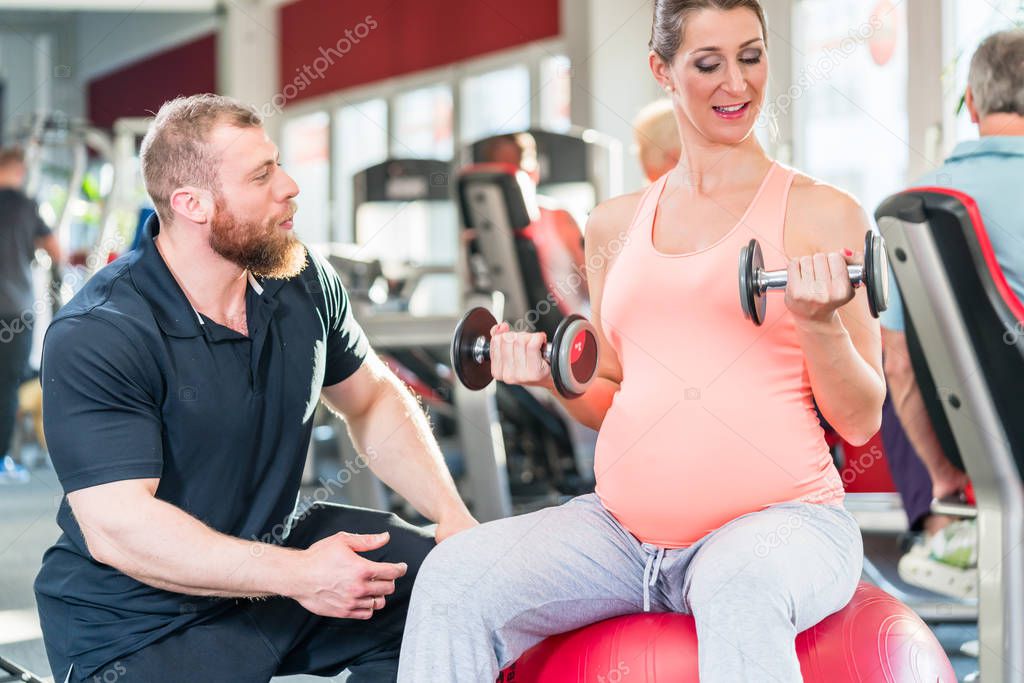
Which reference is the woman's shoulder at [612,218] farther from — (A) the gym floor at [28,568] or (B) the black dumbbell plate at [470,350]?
(A) the gym floor at [28,568]

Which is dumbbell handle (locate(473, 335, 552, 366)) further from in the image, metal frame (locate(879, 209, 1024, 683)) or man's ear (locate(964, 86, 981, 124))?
man's ear (locate(964, 86, 981, 124))

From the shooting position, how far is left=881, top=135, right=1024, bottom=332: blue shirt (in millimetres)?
2072

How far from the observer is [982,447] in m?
1.88

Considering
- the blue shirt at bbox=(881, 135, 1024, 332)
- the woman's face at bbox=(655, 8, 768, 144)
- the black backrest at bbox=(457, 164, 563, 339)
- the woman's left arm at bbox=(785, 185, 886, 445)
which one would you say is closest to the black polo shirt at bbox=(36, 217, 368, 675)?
the woman's face at bbox=(655, 8, 768, 144)

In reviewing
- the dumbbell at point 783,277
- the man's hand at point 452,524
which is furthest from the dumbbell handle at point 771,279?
the man's hand at point 452,524

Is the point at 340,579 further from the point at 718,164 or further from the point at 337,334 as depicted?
the point at 718,164

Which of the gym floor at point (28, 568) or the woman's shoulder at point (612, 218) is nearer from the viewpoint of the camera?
the woman's shoulder at point (612, 218)

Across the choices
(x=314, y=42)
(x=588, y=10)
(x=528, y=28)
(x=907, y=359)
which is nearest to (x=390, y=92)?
(x=314, y=42)

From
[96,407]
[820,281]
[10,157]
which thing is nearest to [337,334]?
[96,407]

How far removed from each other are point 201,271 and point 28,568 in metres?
2.78

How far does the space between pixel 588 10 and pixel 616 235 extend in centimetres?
619

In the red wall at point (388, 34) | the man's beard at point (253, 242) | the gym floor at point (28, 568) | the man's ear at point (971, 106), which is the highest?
the red wall at point (388, 34)

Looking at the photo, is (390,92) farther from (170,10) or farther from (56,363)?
(56,363)

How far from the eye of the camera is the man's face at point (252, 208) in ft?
5.89
